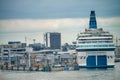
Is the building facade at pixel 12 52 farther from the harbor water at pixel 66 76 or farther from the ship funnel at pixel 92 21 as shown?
the harbor water at pixel 66 76

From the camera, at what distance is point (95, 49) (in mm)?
29719

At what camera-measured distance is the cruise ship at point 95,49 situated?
29.5m

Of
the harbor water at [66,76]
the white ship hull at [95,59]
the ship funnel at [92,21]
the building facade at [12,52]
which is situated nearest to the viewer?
the harbor water at [66,76]

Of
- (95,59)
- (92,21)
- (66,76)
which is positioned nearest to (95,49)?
(95,59)

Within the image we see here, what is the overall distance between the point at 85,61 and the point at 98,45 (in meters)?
1.08

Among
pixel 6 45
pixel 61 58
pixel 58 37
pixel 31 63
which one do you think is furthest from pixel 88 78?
pixel 58 37

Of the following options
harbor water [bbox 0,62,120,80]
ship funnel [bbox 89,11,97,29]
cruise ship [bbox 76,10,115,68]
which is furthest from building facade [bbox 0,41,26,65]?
harbor water [bbox 0,62,120,80]

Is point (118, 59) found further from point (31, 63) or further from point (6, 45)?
point (31, 63)

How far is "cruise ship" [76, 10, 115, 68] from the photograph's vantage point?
29.5 meters

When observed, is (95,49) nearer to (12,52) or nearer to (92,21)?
(92,21)

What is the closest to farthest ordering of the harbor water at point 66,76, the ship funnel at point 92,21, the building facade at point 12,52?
the harbor water at point 66,76
the ship funnel at point 92,21
the building facade at point 12,52

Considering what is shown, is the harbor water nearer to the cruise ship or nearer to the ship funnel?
the cruise ship

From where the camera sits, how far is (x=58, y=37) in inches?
1741

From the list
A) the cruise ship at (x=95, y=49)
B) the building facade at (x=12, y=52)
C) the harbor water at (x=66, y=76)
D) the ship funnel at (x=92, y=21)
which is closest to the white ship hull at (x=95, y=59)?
the cruise ship at (x=95, y=49)
